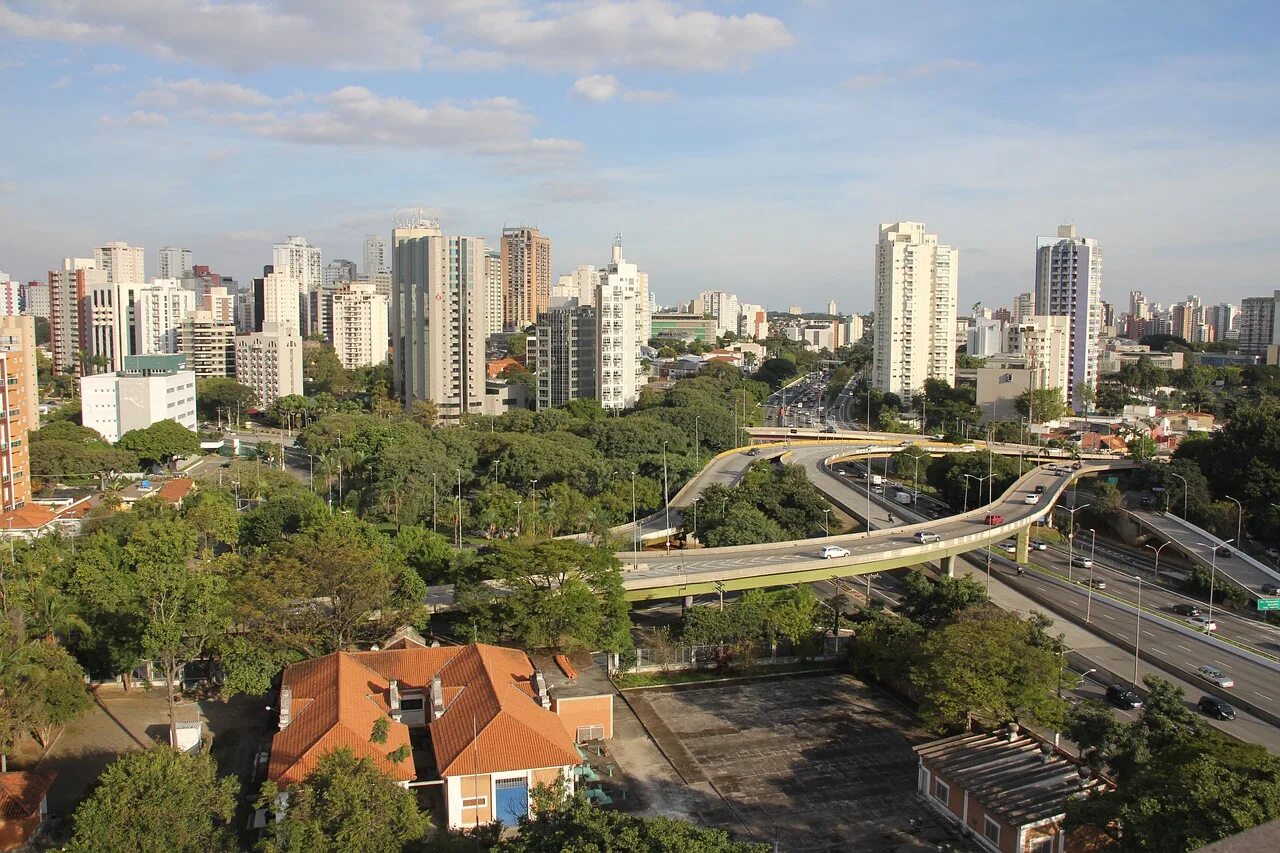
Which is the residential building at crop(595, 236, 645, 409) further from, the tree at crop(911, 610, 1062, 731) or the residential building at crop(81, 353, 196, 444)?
the tree at crop(911, 610, 1062, 731)

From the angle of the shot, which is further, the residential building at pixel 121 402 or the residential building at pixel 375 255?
the residential building at pixel 375 255

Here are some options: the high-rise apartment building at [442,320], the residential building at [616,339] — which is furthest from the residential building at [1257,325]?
the high-rise apartment building at [442,320]

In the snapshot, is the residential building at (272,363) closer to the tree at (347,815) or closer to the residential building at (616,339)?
the residential building at (616,339)

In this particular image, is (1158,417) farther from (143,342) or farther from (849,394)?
(143,342)

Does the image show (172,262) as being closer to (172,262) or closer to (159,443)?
(172,262)

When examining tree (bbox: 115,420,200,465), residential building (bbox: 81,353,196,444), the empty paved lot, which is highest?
residential building (bbox: 81,353,196,444)

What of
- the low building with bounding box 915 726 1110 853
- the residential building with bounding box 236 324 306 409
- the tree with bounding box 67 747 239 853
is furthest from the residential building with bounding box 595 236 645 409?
the tree with bounding box 67 747 239 853
